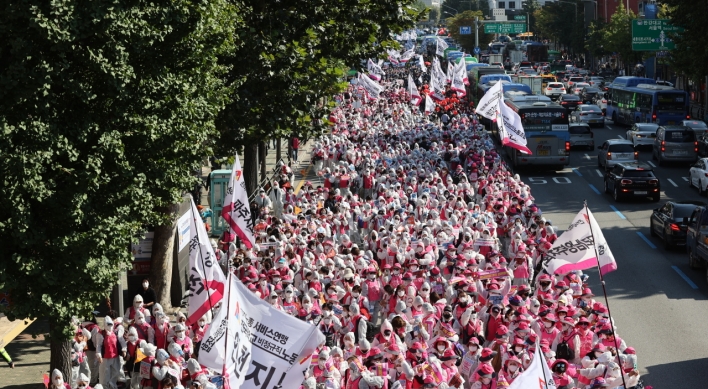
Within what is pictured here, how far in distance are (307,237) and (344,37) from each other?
550 centimetres

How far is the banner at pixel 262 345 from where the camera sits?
477 inches

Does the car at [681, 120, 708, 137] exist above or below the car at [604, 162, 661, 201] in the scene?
above

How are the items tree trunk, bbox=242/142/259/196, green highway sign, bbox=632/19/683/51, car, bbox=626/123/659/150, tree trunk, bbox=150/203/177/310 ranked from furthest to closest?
green highway sign, bbox=632/19/683/51 → car, bbox=626/123/659/150 → tree trunk, bbox=242/142/259/196 → tree trunk, bbox=150/203/177/310

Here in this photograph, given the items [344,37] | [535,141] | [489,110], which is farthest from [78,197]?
[535,141]

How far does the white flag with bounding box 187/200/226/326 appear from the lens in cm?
1655

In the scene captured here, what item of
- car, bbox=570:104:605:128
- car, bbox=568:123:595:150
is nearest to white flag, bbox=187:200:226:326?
car, bbox=568:123:595:150

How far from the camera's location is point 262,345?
12266 mm

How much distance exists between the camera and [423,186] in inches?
1182

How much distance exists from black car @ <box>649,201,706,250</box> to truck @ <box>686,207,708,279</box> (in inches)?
41.5

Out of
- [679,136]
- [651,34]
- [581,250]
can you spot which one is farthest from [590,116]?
[581,250]

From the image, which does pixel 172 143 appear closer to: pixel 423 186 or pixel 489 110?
pixel 423 186

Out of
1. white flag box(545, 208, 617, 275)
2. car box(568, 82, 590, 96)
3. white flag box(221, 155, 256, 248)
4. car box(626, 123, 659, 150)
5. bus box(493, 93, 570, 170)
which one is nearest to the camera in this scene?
white flag box(545, 208, 617, 275)

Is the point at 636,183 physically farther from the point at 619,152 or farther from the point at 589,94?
the point at 589,94

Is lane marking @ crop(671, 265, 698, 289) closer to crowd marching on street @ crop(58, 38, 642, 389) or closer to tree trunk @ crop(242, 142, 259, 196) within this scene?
crowd marching on street @ crop(58, 38, 642, 389)
